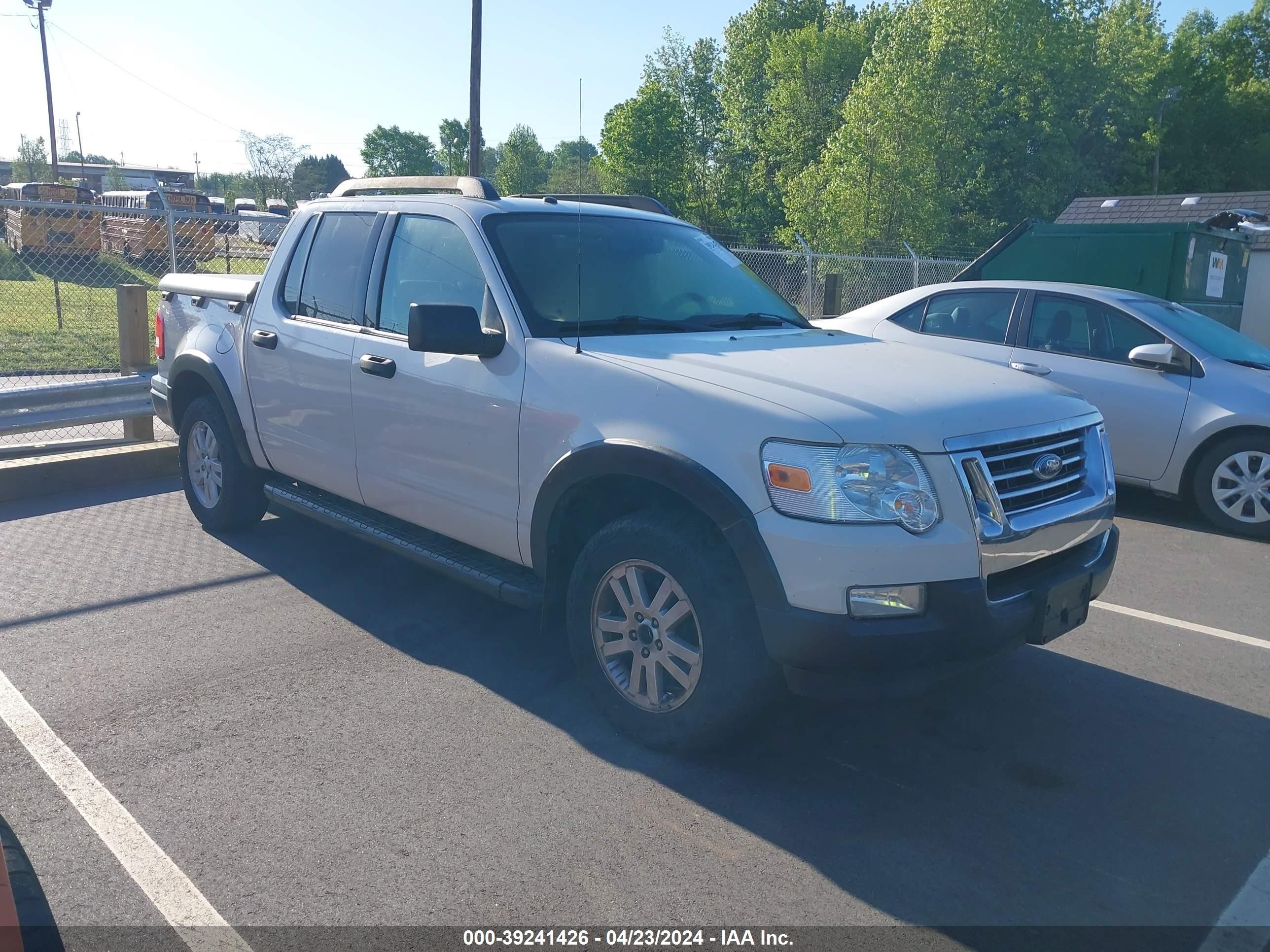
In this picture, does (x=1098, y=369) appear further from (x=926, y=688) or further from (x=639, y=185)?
(x=639, y=185)

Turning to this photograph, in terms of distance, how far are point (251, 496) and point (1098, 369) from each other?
19.3 ft

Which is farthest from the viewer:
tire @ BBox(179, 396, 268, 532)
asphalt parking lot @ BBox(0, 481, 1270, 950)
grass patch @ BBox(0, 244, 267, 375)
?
grass patch @ BBox(0, 244, 267, 375)

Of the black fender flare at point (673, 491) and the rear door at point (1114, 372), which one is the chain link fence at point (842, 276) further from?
the black fender flare at point (673, 491)

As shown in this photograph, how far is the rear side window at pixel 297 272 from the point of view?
5629mm

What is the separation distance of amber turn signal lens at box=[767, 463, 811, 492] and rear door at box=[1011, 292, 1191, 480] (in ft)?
15.9

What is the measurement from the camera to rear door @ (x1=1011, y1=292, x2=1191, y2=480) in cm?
752

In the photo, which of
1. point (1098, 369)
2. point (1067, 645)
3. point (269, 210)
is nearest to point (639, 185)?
point (269, 210)

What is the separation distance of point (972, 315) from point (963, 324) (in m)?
0.09

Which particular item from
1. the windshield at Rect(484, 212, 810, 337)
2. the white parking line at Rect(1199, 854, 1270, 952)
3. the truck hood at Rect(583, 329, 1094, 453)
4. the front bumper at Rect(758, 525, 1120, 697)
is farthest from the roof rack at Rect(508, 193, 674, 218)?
the white parking line at Rect(1199, 854, 1270, 952)

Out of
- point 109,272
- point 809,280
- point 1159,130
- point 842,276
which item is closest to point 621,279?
point 842,276

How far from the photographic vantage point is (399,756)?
12.5ft

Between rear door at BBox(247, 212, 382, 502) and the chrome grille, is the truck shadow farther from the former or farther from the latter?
rear door at BBox(247, 212, 382, 502)

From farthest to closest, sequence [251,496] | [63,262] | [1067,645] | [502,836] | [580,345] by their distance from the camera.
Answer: [63,262]
[251,496]
[1067,645]
[580,345]
[502,836]

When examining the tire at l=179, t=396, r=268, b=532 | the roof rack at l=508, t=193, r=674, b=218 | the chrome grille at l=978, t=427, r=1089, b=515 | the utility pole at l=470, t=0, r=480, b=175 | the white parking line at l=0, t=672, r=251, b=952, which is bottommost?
the white parking line at l=0, t=672, r=251, b=952
